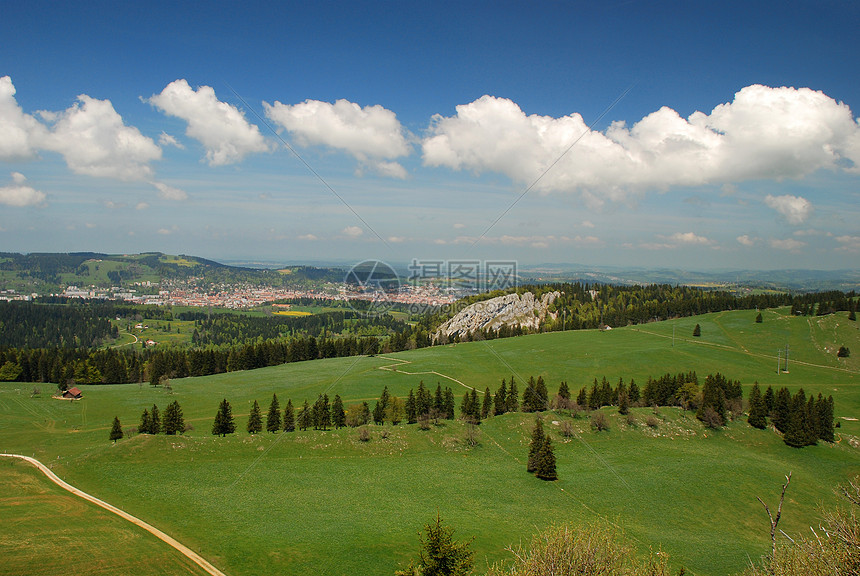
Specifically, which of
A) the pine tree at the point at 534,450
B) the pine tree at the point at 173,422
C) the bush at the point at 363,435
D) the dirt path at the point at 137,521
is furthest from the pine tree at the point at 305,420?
the pine tree at the point at 534,450

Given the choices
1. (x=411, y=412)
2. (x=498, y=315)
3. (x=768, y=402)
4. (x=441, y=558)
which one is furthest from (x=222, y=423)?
(x=498, y=315)

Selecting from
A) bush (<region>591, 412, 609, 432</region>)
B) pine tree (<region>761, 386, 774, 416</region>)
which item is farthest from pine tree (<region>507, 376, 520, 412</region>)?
pine tree (<region>761, 386, 774, 416</region>)

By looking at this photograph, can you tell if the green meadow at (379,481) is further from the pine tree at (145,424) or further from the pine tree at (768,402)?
the pine tree at (768,402)

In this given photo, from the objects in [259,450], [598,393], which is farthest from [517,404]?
[259,450]

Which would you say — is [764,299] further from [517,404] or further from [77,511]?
[77,511]

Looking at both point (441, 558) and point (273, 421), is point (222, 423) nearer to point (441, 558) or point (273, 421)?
point (273, 421)

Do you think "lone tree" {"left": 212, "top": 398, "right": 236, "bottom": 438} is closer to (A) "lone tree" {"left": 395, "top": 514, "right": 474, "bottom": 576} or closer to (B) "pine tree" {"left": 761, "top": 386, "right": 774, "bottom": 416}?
(A) "lone tree" {"left": 395, "top": 514, "right": 474, "bottom": 576}
